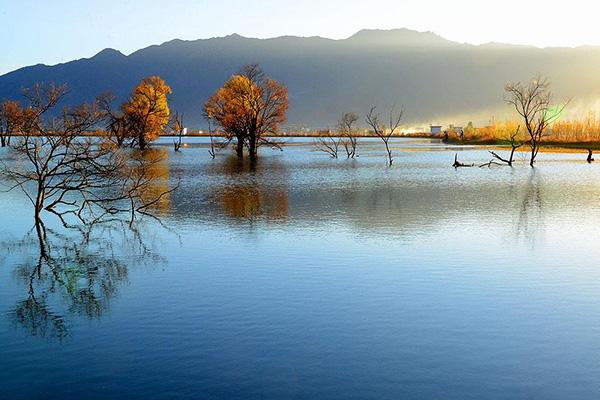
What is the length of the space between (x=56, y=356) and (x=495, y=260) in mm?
14011

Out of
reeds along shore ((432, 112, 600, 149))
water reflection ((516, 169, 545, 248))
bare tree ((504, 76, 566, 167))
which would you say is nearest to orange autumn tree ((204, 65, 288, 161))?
bare tree ((504, 76, 566, 167))

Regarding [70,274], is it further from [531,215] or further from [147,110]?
[147,110]

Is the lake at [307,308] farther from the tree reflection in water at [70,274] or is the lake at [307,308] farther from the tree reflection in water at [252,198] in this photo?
the tree reflection in water at [252,198]

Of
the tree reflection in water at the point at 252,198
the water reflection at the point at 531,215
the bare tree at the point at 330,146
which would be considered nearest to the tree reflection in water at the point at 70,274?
the tree reflection in water at the point at 252,198

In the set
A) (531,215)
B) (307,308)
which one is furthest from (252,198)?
(307,308)

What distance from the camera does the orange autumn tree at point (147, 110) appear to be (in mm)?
105875

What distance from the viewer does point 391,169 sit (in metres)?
62.8

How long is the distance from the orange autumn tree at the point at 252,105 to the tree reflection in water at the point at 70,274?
2374 inches

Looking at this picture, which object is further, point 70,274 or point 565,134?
point 565,134

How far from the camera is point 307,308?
1534 cm

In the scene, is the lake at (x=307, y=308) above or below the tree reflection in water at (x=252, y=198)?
below

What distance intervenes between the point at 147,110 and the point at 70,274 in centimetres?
9255

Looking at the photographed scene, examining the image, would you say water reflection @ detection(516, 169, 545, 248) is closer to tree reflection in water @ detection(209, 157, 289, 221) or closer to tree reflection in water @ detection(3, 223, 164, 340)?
tree reflection in water @ detection(209, 157, 289, 221)

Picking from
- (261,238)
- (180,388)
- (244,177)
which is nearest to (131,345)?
(180,388)
